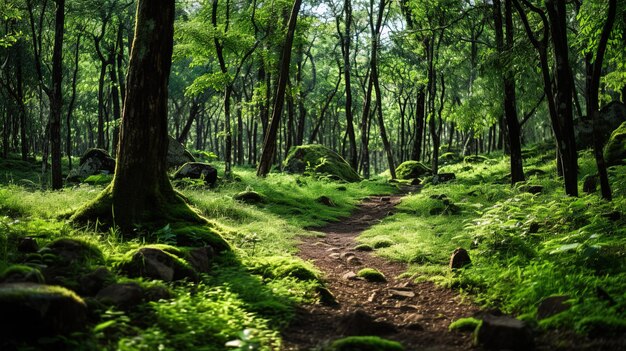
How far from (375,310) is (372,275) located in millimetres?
1330

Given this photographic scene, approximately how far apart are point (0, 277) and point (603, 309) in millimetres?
5353

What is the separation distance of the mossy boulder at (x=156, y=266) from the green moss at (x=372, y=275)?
2553mm

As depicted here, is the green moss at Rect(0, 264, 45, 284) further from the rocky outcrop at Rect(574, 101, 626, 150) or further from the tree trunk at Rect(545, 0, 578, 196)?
the rocky outcrop at Rect(574, 101, 626, 150)

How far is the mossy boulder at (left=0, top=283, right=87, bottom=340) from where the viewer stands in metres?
3.30

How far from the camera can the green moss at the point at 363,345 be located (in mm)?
3666

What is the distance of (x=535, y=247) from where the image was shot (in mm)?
6184

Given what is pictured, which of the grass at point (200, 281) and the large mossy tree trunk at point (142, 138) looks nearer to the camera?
the grass at point (200, 281)

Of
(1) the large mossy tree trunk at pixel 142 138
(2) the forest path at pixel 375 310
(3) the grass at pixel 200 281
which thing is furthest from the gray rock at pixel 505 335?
(1) the large mossy tree trunk at pixel 142 138

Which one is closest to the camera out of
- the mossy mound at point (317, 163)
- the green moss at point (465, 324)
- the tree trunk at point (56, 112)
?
the green moss at point (465, 324)

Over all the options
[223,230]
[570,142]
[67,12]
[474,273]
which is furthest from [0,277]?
[67,12]

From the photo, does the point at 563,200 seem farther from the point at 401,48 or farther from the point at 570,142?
the point at 401,48

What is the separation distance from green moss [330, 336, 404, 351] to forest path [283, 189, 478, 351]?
0.21 metres

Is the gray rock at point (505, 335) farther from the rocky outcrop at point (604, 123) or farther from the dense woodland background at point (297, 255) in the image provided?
the rocky outcrop at point (604, 123)

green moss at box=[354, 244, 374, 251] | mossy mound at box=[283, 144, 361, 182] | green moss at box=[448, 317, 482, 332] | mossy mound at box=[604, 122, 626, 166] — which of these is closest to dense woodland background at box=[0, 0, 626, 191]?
mossy mound at box=[604, 122, 626, 166]
